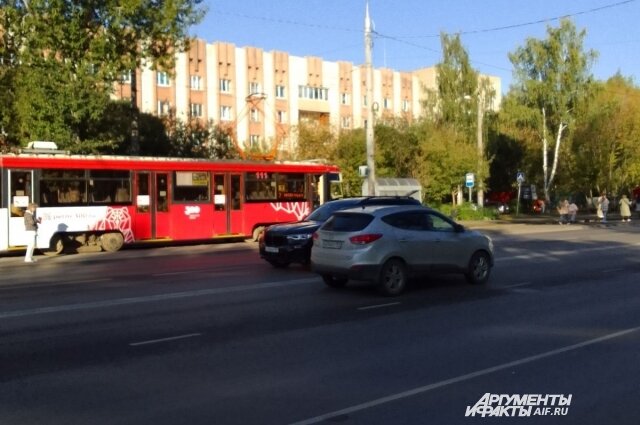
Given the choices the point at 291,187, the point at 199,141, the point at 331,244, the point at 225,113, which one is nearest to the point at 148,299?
the point at 331,244

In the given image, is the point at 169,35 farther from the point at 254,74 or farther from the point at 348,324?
the point at 254,74

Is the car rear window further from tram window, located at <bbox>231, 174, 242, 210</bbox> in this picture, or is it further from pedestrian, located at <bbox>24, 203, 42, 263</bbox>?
tram window, located at <bbox>231, 174, 242, 210</bbox>

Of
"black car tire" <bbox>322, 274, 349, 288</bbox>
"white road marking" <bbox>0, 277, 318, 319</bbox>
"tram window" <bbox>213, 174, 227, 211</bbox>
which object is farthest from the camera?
"tram window" <bbox>213, 174, 227, 211</bbox>

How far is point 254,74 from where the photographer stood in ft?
235

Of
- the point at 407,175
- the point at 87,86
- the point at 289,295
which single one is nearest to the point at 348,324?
the point at 289,295

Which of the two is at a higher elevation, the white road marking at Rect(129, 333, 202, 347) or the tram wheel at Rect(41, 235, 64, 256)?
the tram wheel at Rect(41, 235, 64, 256)

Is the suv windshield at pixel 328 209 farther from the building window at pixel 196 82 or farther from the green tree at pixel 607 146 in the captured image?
the building window at pixel 196 82

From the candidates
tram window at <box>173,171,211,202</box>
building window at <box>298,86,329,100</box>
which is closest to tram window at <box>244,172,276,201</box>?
tram window at <box>173,171,211,202</box>

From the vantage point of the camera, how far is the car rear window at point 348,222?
13188mm

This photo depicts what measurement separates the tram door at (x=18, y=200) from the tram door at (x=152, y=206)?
3532 millimetres

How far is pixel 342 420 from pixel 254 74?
67530mm

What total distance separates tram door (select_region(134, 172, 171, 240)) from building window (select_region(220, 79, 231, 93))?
45314 millimetres

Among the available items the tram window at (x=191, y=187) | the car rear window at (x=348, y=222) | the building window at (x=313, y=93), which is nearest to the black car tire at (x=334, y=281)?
the car rear window at (x=348, y=222)

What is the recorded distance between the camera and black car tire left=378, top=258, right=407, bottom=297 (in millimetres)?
12883
